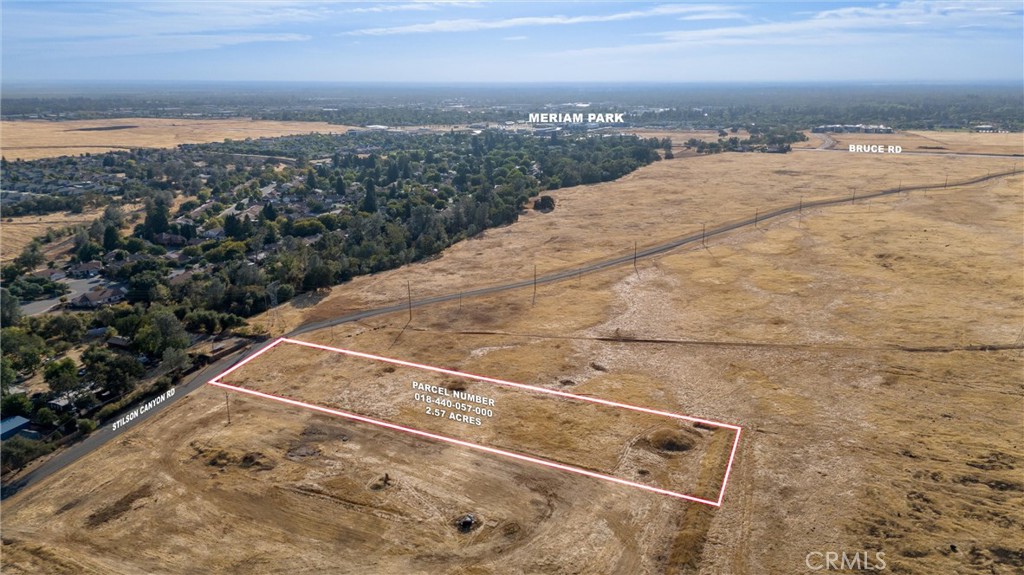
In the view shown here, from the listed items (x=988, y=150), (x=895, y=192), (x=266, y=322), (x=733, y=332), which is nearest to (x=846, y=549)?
(x=733, y=332)

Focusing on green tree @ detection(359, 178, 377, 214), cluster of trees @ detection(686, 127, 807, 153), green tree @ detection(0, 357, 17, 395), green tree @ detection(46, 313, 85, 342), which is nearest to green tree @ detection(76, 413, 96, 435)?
green tree @ detection(0, 357, 17, 395)

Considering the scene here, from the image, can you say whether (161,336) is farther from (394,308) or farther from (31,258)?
(31,258)

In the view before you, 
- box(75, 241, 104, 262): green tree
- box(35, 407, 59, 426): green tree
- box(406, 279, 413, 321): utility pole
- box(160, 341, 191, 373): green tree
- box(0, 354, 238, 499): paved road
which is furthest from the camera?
box(75, 241, 104, 262): green tree

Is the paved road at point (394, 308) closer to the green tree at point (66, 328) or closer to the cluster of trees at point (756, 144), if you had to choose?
the green tree at point (66, 328)

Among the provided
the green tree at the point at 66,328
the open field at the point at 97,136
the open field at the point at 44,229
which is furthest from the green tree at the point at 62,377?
the open field at the point at 97,136

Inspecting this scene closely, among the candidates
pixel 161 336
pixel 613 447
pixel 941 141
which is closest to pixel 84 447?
pixel 161 336

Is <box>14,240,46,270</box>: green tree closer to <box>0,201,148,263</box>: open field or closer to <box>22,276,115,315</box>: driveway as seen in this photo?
<box>0,201,148,263</box>: open field

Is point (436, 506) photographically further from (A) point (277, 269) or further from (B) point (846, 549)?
(A) point (277, 269)
